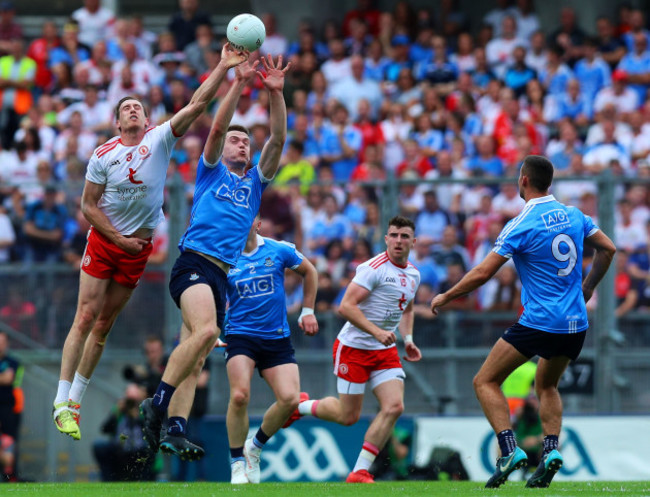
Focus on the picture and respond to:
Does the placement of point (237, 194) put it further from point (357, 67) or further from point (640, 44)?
point (640, 44)

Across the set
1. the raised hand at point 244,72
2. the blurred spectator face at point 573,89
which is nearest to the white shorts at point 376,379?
the raised hand at point 244,72

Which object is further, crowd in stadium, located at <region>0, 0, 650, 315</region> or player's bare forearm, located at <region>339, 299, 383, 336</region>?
crowd in stadium, located at <region>0, 0, 650, 315</region>

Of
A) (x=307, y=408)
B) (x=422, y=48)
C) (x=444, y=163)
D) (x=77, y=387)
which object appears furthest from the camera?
(x=422, y=48)

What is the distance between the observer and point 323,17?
22.8m

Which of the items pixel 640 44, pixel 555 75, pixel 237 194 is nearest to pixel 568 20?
pixel 640 44

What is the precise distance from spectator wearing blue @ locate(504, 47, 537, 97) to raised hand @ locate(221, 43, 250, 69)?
10329mm

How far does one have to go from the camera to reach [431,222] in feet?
51.6

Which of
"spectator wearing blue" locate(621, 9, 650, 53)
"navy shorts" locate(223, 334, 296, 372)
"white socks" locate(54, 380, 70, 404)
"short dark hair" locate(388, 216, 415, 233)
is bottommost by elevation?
"white socks" locate(54, 380, 70, 404)

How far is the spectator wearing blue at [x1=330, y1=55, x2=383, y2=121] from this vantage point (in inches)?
781

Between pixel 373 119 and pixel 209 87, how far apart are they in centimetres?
1008

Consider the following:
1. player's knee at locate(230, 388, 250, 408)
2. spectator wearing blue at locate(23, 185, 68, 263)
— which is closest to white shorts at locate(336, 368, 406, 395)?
player's knee at locate(230, 388, 250, 408)

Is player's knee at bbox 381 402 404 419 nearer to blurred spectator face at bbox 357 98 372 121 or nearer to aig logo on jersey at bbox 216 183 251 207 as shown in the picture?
aig logo on jersey at bbox 216 183 251 207

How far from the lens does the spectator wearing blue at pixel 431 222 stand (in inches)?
618

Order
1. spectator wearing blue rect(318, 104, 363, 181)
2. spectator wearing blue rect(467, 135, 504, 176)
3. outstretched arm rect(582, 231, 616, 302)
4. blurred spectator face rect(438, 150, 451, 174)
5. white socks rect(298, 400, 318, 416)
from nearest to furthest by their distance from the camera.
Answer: outstretched arm rect(582, 231, 616, 302) → white socks rect(298, 400, 318, 416) → blurred spectator face rect(438, 150, 451, 174) → spectator wearing blue rect(467, 135, 504, 176) → spectator wearing blue rect(318, 104, 363, 181)
